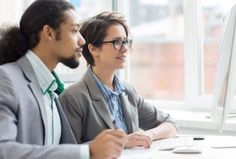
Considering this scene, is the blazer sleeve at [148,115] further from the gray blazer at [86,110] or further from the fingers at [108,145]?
the fingers at [108,145]

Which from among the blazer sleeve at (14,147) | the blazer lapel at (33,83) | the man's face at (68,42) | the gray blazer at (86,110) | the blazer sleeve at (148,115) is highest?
the man's face at (68,42)

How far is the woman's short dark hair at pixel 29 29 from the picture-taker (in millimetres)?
1532

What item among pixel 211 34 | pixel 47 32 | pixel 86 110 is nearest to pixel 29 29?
pixel 47 32

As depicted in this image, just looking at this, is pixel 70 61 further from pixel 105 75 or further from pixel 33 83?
pixel 105 75

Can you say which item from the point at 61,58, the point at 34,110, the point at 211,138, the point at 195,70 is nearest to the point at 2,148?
the point at 34,110

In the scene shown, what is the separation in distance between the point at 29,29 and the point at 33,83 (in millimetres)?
240

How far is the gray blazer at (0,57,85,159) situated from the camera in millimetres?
1200

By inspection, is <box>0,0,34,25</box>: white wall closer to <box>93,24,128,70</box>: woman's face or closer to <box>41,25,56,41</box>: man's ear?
<box>93,24,128,70</box>: woman's face

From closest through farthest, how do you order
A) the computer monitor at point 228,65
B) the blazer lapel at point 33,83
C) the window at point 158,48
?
the blazer lapel at point 33,83
the computer monitor at point 228,65
the window at point 158,48

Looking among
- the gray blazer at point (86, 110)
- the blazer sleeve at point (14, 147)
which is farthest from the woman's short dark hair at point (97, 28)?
the blazer sleeve at point (14, 147)

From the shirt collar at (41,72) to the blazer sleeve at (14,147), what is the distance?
0.20 metres

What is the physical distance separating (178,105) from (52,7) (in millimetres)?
1605

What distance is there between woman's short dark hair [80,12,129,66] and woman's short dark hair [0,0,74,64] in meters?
0.44

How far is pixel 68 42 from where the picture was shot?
1.59 metres
